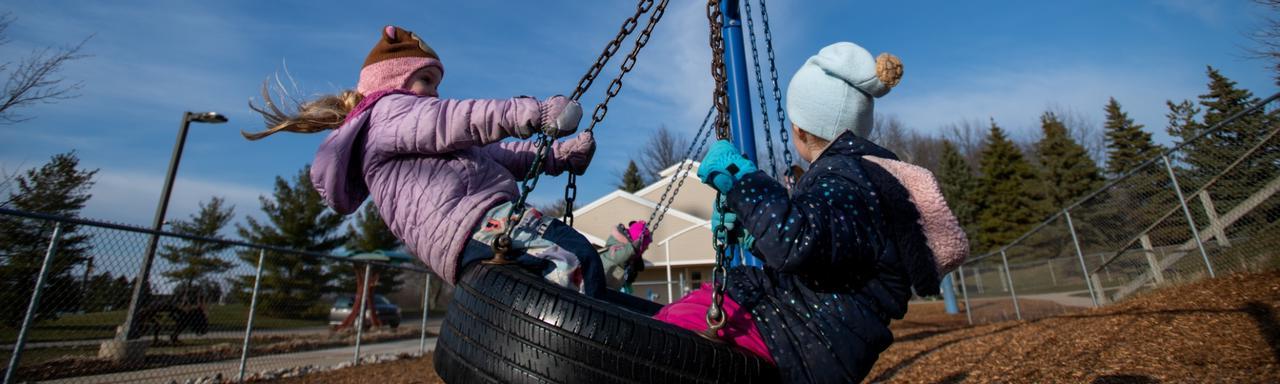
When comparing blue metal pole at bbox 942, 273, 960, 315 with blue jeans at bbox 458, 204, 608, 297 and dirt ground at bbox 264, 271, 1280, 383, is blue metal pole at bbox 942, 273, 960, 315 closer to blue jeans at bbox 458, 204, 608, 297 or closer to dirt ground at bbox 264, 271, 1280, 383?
dirt ground at bbox 264, 271, 1280, 383

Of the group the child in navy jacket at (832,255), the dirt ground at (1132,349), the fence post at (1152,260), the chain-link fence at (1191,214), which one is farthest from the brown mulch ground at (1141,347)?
the child in navy jacket at (832,255)

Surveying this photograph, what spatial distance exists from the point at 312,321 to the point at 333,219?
21604 millimetres

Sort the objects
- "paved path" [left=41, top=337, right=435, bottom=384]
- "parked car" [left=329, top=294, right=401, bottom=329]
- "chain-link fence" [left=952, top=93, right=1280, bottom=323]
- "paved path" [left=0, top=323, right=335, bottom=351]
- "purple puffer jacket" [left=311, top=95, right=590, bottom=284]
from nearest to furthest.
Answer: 1. "purple puffer jacket" [left=311, top=95, right=590, bottom=284]
2. "paved path" [left=0, top=323, right=335, bottom=351]
3. "paved path" [left=41, top=337, right=435, bottom=384]
4. "chain-link fence" [left=952, top=93, right=1280, bottom=323]
5. "parked car" [left=329, top=294, right=401, bottom=329]

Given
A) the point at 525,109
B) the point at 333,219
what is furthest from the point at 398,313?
the point at 525,109

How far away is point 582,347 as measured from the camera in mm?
1299

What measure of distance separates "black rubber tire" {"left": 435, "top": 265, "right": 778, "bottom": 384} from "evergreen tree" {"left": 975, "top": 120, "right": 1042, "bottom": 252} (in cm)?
3404

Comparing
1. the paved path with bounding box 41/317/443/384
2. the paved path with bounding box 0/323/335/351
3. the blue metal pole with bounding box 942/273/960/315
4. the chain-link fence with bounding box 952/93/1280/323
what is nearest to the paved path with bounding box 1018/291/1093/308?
the blue metal pole with bounding box 942/273/960/315

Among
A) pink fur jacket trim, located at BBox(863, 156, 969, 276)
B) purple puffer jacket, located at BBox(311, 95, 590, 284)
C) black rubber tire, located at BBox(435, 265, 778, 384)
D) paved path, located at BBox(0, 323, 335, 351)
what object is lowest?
paved path, located at BBox(0, 323, 335, 351)

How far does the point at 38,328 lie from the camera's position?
446cm

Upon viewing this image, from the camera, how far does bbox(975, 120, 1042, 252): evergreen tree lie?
1220 inches

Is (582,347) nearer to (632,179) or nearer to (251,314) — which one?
(251,314)

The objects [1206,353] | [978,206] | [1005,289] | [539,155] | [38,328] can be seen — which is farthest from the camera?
[978,206]

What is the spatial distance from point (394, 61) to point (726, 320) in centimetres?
168

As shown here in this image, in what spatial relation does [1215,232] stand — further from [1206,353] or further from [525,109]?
[525,109]
